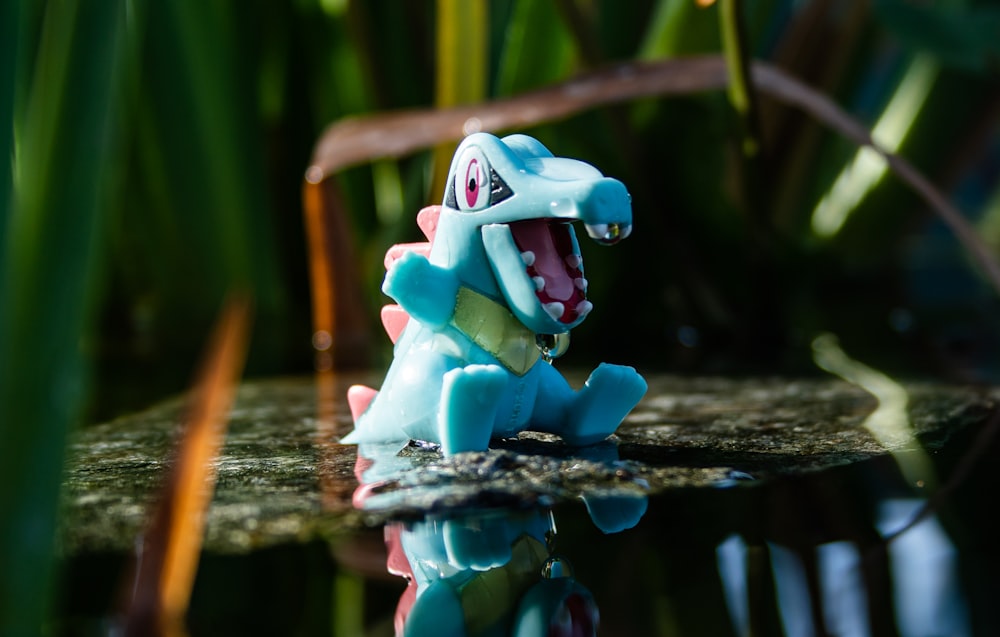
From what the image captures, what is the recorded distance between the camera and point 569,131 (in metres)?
1.53

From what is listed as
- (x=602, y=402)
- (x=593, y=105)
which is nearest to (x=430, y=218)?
(x=602, y=402)

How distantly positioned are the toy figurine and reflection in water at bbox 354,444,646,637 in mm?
76

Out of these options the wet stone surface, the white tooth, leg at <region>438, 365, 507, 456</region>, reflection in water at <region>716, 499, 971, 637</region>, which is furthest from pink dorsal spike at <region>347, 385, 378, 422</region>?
reflection in water at <region>716, 499, 971, 637</region>

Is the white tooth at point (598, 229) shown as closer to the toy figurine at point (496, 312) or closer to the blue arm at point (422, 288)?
the toy figurine at point (496, 312)

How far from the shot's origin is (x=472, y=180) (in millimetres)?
745

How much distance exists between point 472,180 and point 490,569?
31 cm

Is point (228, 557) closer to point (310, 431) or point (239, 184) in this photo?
point (310, 431)

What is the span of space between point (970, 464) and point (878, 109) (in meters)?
1.51

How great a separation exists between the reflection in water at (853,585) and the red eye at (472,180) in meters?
0.29

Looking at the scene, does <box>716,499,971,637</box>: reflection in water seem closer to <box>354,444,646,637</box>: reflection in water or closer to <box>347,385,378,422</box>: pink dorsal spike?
<box>354,444,646,637</box>: reflection in water

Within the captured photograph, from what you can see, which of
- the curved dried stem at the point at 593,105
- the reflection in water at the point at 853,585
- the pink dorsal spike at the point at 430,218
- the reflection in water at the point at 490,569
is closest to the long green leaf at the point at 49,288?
the reflection in water at the point at 490,569

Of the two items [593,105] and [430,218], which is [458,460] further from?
[593,105]

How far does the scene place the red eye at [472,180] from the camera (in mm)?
735

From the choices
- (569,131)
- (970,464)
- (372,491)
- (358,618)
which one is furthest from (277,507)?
(569,131)
